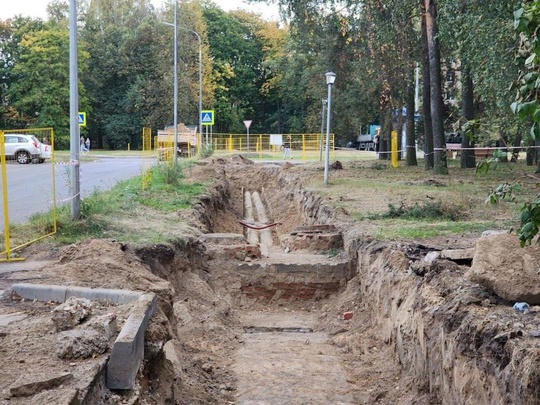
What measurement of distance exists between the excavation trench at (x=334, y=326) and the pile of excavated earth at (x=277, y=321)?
0.09 ft

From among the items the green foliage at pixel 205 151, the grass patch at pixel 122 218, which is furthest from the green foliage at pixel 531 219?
the green foliage at pixel 205 151

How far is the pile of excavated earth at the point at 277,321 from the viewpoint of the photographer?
5.29m

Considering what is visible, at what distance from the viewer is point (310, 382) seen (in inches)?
348

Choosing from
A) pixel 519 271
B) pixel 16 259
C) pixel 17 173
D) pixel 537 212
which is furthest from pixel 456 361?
pixel 17 173

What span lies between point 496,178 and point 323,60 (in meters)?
12.9

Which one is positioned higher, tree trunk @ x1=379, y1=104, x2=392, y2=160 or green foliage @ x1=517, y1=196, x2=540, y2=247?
tree trunk @ x1=379, y1=104, x2=392, y2=160

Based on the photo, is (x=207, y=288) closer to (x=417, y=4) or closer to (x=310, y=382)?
(x=310, y=382)

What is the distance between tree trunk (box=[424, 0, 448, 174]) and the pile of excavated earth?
8985 mm

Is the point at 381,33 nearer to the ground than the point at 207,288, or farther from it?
farther from it

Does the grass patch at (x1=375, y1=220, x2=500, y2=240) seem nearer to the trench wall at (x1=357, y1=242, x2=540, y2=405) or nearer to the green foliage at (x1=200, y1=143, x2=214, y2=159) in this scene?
the trench wall at (x1=357, y1=242, x2=540, y2=405)

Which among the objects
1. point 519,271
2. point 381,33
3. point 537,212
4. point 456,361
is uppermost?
point 381,33

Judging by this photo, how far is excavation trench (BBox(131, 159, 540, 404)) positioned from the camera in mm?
5961

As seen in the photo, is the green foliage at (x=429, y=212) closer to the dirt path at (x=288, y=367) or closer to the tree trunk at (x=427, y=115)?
the dirt path at (x=288, y=367)

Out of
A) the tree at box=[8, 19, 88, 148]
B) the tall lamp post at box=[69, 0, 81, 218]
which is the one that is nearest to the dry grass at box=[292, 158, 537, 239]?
the tall lamp post at box=[69, 0, 81, 218]
